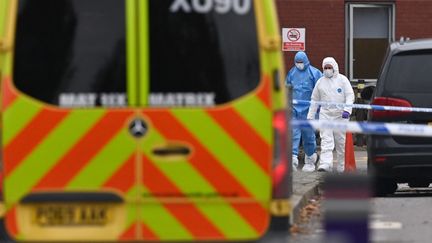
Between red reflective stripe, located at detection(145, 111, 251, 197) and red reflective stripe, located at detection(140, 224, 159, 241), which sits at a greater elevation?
red reflective stripe, located at detection(145, 111, 251, 197)

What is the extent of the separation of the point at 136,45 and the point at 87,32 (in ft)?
0.98

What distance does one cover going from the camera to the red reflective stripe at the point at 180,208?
20.5 ft

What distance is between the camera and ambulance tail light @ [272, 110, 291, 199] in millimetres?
6359

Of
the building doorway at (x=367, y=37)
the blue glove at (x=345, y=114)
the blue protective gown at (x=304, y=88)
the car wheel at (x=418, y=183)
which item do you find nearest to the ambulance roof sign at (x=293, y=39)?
the building doorway at (x=367, y=37)

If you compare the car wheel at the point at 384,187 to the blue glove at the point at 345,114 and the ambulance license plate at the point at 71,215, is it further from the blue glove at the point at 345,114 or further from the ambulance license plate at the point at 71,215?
the ambulance license plate at the point at 71,215

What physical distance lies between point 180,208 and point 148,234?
0.24 m

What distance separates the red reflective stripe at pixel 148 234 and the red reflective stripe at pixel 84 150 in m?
0.50

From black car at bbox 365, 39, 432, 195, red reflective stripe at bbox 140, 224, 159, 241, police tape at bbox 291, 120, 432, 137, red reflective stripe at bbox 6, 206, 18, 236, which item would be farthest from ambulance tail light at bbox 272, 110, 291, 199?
black car at bbox 365, 39, 432, 195

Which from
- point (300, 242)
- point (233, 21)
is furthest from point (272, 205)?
point (300, 242)

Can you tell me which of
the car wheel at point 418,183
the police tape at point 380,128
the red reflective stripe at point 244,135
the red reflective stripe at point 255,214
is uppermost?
the red reflective stripe at point 244,135

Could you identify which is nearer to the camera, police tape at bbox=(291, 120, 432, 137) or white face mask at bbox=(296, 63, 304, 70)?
police tape at bbox=(291, 120, 432, 137)

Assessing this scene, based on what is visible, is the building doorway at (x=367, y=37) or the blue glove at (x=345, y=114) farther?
the building doorway at (x=367, y=37)

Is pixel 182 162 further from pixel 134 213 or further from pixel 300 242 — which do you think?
pixel 300 242

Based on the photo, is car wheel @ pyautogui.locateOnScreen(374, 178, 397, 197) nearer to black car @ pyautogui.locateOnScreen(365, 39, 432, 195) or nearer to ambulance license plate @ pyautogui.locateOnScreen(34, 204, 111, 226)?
black car @ pyautogui.locateOnScreen(365, 39, 432, 195)
